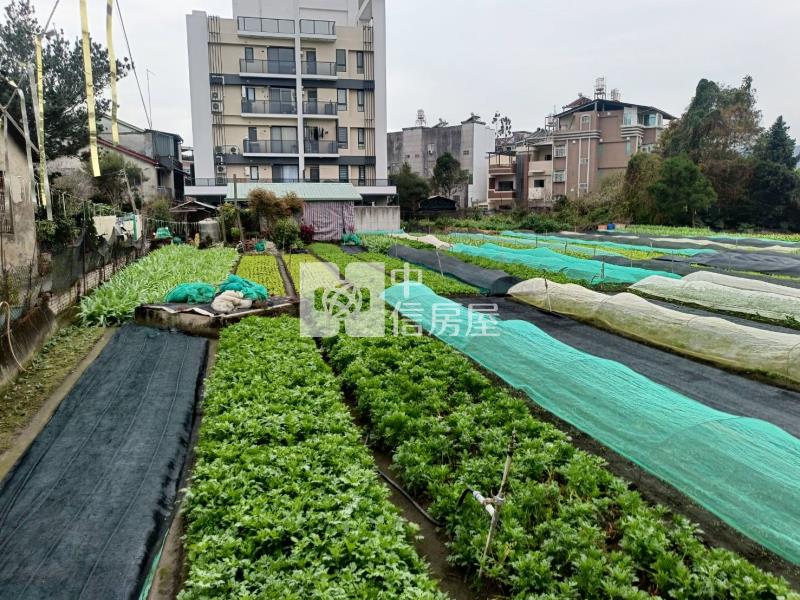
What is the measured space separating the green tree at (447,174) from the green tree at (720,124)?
16614mm

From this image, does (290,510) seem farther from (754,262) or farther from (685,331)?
(754,262)

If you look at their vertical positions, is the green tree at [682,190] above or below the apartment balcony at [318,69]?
below

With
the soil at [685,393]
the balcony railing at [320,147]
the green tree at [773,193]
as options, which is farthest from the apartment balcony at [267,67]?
the soil at [685,393]

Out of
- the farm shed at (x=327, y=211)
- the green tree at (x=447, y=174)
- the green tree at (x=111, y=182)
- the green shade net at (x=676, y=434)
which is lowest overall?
the green shade net at (x=676, y=434)

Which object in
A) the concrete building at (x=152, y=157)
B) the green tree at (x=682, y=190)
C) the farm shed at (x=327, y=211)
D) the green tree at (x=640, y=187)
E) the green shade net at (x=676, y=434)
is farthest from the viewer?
the green tree at (x=640, y=187)

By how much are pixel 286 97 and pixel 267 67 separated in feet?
7.36

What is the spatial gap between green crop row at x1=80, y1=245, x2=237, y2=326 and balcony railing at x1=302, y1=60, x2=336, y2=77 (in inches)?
887

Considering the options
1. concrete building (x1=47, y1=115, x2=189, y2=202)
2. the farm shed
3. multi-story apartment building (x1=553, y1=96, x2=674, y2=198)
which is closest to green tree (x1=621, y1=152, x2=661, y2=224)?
multi-story apartment building (x1=553, y1=96, x2=674, y2=198)

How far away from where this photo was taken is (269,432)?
18.1 feet

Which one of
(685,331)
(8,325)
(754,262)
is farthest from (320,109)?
(685,331)

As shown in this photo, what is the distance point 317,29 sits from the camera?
39.5 metres

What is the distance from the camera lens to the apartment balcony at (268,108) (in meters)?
38.0

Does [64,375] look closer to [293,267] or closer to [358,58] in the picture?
[293,267]

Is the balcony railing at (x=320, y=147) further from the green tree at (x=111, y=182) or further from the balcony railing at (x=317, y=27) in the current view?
the green tree at (x=111, y=182)
